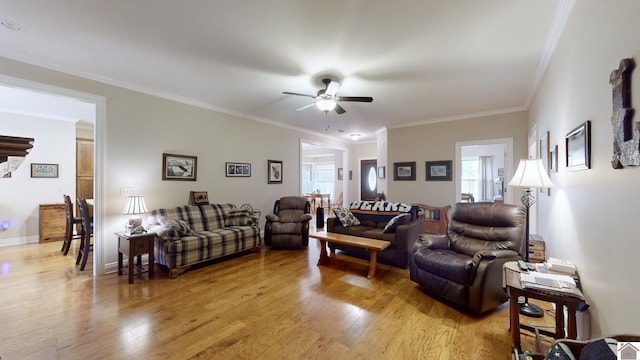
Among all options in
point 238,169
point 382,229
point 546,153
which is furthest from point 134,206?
point 546,153

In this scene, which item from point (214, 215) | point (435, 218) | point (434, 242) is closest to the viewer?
point (434, 242)

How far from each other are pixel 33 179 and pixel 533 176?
8.00 m

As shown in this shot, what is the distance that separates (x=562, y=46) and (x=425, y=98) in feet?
6.50

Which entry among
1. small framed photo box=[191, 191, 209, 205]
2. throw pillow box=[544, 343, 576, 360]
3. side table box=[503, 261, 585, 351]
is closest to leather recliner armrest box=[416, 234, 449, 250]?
side table box=[503, 261, 585, 351]

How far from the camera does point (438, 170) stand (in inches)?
218

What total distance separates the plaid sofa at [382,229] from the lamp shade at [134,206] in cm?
281

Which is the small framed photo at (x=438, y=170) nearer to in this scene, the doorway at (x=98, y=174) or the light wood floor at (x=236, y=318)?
the light wood floor at (x=236, y=318)

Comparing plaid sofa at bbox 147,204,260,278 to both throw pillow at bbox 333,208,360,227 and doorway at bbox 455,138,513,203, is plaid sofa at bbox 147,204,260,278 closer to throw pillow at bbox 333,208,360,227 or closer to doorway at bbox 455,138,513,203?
throw pillow at bbox 333,208,360,227

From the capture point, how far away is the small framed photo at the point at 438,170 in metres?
5.42

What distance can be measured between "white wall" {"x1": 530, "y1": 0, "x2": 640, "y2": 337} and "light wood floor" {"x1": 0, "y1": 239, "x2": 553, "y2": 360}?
812 mm

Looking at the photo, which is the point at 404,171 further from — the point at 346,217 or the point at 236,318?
the point at 236,318

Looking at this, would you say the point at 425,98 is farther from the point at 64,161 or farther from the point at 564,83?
the point at 64,161

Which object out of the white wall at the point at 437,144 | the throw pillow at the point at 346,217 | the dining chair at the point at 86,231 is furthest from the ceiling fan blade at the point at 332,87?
the dining chair at the point at 86,231

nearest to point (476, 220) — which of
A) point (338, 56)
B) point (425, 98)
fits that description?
point (425, 98)
